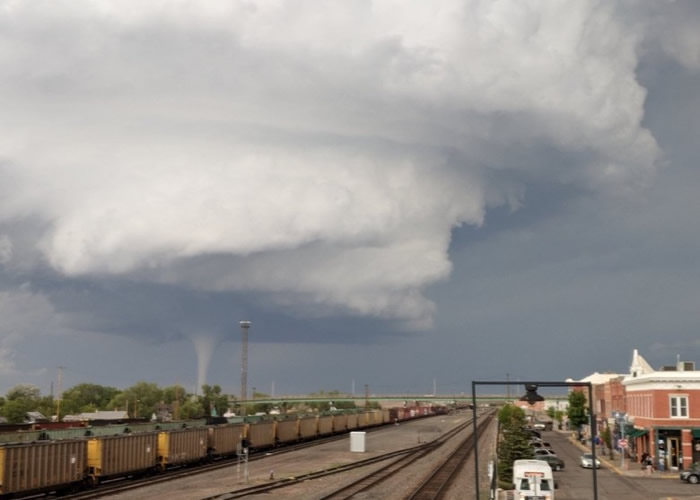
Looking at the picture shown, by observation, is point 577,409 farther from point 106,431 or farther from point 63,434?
point 63,434

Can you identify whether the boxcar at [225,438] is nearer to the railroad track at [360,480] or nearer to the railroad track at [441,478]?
the railroad track at [360,480]

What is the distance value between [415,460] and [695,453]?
900 inches

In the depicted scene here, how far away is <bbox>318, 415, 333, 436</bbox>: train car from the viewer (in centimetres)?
9761

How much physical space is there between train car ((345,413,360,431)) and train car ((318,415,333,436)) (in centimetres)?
1101

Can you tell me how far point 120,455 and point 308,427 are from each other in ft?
157

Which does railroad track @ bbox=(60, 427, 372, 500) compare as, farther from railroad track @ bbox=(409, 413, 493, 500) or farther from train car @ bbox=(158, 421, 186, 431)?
railroad track @ bbox=(409, 413, 493, 500)

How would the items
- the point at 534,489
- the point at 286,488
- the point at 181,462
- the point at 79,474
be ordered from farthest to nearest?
the point at 181,462 < the point at 286,488 < the point at 79,474 < the point at 534,489

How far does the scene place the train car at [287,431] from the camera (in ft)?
264

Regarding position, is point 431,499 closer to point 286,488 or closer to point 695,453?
point 286,488

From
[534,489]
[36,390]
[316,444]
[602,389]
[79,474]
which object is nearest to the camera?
[534,489]

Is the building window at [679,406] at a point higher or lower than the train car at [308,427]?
higher

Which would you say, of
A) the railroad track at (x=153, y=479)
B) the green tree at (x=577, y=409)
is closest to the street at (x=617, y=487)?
the railroad track at (x=153, y=479)

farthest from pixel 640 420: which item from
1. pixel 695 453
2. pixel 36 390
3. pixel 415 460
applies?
pixel 36 390

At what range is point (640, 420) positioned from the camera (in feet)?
222
